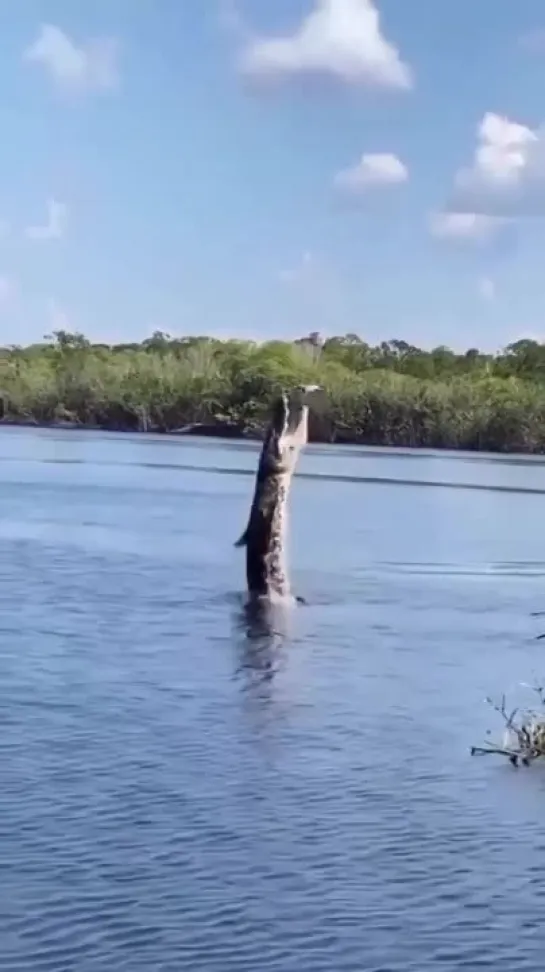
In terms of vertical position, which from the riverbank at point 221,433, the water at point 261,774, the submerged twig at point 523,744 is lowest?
the water at point 261,774

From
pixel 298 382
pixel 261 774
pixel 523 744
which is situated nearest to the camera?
pixel 261 774

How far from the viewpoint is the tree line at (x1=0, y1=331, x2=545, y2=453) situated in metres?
120

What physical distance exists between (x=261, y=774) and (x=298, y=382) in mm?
121723

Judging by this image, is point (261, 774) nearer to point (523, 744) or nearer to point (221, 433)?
point (523, 744)

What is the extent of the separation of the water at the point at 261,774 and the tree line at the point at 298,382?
77947mm

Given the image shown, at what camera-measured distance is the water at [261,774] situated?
1323 centimetres

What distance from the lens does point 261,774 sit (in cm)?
1800

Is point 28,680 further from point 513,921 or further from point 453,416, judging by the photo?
point 453,416

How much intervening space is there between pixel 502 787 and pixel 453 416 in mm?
102225

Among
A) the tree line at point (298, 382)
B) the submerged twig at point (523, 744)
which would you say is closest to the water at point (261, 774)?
the submerged twig at point (523, 744)

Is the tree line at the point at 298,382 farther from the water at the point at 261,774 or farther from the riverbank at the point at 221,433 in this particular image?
the water at the point at 261,774

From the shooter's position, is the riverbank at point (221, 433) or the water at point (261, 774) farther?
the riverbank at point (221, 433)

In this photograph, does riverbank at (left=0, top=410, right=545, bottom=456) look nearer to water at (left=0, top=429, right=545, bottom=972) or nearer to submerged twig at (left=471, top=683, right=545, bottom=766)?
water at (left=0, top=429, right=545, bottom=972)

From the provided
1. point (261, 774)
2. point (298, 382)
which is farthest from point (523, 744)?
point (298, 382)
